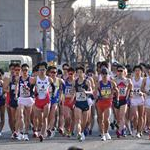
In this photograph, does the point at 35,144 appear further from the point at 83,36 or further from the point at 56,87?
the point at 83,36

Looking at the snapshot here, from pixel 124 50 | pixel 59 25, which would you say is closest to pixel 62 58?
pixel 59 25

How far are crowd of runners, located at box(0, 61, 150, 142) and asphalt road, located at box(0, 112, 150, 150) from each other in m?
0.26

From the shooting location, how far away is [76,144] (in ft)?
57.4

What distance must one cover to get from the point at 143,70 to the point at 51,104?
299cm

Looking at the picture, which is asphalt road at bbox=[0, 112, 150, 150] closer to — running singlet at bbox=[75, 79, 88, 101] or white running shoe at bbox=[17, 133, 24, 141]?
white running shoe at bbox=[17, 133, 24, 141]

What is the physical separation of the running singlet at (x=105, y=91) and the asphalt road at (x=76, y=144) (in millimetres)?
1085

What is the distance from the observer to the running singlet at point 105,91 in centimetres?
1844

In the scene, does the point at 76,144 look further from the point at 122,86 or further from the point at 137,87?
the point at 137,87

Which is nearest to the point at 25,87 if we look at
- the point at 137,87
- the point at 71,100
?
the point at 71,100

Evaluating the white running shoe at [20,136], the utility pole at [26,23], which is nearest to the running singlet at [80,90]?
the white running shoe at [20,136]

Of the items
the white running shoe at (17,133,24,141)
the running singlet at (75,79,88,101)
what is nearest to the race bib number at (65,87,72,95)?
the running singlet at (75,79,88,101)

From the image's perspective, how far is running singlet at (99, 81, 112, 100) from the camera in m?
18.4

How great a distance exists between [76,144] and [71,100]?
1869 mm

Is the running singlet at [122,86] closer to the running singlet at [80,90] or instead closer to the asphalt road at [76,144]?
the asphalt road at [76,144]
